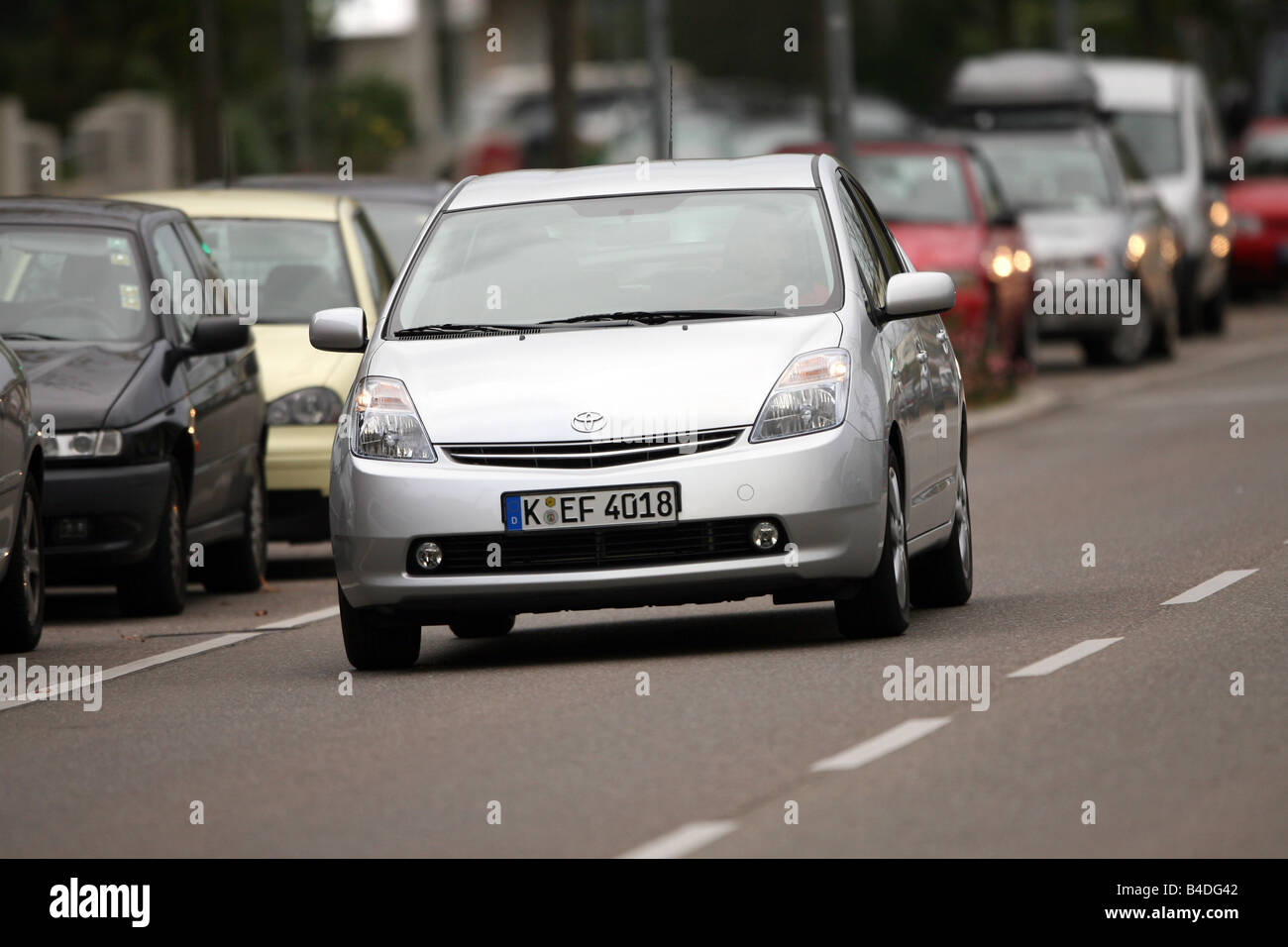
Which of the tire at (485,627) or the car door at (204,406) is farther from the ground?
the car door at (204,406)

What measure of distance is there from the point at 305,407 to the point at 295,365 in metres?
0.29

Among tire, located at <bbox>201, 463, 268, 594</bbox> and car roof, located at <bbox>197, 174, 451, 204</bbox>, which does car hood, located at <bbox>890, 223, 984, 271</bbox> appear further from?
tire, located at <bbox>201, 463, 268, 594</bbox>

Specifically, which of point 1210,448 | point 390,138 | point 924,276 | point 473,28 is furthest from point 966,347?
point 473,28

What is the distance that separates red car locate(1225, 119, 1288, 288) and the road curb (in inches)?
469

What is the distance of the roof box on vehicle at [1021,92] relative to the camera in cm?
3034

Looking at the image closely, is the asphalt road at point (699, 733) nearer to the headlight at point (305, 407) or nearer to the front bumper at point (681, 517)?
the front bumper at point (681, 517)

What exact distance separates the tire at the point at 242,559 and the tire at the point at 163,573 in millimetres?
933

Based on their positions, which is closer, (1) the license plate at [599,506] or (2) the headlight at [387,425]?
(1) the license plate at [599,506]

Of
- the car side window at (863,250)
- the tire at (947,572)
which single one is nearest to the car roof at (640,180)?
the car side window at (863,250)

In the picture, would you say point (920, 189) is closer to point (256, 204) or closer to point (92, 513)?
point (256, 204)

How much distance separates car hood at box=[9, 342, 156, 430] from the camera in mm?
12828
